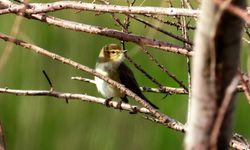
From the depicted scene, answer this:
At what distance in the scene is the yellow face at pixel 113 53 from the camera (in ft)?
12.9

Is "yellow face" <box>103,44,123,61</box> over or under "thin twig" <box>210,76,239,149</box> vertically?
over

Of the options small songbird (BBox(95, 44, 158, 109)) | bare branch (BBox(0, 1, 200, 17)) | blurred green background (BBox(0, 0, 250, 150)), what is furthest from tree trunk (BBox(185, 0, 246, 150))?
blurred green background (BBox(0, 0, 250, 150))

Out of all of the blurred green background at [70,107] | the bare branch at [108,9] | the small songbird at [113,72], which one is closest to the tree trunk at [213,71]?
the bare branch at [108,9]

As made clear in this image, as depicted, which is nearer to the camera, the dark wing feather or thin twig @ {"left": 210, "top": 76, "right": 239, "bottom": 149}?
thin twig @ {"left": 210, "top": 76, "right": 239, "bottom": 149}

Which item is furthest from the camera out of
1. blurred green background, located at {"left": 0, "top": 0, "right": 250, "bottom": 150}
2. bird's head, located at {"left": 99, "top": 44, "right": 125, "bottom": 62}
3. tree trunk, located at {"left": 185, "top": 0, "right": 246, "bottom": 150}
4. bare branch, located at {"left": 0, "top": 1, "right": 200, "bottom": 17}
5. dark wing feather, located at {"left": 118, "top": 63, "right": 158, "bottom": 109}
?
blurred green background, located at {"left": 0, "top": 0, "right": 250, "bottom": 150}

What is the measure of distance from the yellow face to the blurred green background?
93 centimetres

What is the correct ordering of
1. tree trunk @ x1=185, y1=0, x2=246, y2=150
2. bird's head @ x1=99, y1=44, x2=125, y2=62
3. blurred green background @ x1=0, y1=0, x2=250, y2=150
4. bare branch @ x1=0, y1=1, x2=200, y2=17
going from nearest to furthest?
1. tree trunk @ x1=185, y1=0, x2=246, y2=150
2. bare branch @ x1=0, y1=1, x2=200, y2=17
3. bird's head @ x1=99, y1=44, x2=125, y2=62
4. blurred green background @ x1=0, y1=0, x2=250, y2=150

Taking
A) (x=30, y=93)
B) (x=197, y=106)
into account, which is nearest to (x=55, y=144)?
(x=30, y=93)

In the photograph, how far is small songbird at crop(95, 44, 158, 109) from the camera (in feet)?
11.8

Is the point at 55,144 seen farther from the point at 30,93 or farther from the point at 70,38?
the point at 30,93

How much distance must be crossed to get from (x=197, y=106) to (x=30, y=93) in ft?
3.55

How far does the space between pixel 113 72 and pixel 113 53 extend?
162mm

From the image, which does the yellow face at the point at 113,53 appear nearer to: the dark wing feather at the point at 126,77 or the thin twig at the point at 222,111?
the dark wing feather at the point at 126,77

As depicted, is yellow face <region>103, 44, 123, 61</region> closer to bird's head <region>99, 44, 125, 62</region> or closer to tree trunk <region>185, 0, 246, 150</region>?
bird's head <region>99, 44, 125, 62</region>
